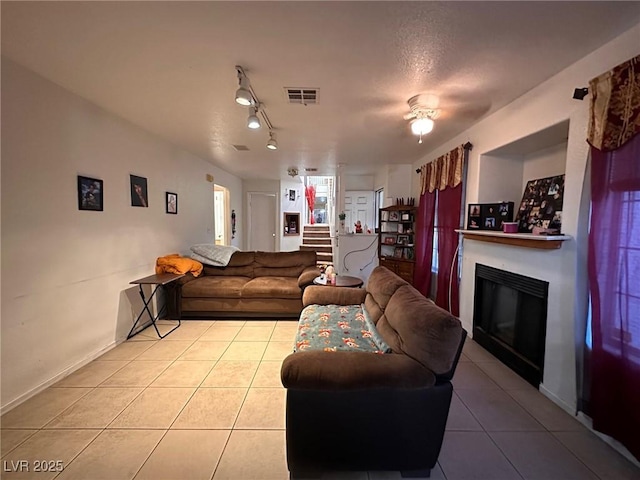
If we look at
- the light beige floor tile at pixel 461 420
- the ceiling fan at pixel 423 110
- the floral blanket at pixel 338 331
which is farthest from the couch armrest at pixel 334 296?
the ceiling fan at pixel 423 110

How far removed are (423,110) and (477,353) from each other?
98.5 inches

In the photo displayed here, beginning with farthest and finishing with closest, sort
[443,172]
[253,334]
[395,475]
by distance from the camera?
1. [443,172]
2. [253,334]
3. [395,475]

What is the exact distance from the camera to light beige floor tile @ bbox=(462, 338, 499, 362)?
8.84ft

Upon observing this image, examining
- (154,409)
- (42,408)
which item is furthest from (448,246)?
(42,408)

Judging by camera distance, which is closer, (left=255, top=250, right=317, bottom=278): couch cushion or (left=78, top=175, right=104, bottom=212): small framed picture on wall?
(left=78, top=175, right=104, bottom=212): small framed picture on wall

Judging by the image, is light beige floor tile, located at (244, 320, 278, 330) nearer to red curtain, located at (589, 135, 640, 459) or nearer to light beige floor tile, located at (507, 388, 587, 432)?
light beige floor tile, located at (507, 388, 587, 432)

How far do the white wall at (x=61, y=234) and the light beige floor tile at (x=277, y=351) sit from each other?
167cm

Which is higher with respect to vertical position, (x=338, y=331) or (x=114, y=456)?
(x=338, y=331)

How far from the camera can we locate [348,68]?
1.92m

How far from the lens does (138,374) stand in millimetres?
2373

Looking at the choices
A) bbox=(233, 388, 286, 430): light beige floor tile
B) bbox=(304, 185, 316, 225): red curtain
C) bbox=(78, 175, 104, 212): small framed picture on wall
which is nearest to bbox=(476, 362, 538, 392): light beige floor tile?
bbox=(233, 388, 286, 430): light beige floor tile

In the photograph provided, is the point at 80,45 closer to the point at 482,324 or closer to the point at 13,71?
the point at 13,71

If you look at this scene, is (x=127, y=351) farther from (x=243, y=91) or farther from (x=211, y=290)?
(x=243, y=91)

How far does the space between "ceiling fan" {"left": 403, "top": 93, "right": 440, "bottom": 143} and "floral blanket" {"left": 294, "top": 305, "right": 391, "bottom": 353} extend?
183cm
